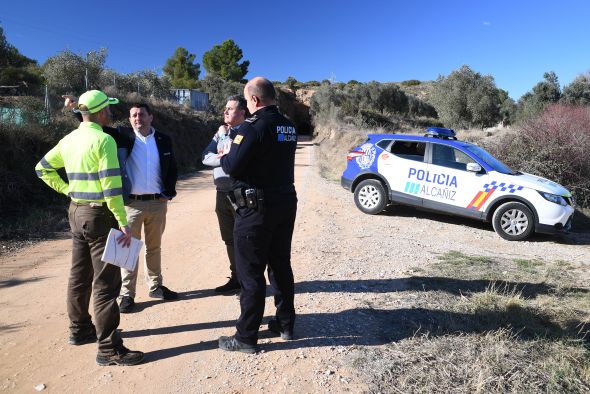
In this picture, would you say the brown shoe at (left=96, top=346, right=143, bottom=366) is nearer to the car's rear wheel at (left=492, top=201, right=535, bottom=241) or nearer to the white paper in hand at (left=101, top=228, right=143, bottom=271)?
the white paper in hand at (left=101, top=228, right=143, bottom=271)

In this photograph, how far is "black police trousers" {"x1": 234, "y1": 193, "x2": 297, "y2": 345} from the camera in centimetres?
314

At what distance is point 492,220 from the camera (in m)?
7.89

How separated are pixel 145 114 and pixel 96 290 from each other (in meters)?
1.76

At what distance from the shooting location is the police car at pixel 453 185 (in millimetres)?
7527

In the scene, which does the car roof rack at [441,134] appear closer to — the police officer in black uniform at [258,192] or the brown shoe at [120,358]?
the police officer in black uniform at [258,192]

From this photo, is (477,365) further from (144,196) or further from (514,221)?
(514,221)

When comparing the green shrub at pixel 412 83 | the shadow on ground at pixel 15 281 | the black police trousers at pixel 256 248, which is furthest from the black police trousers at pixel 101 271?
the green shrub at pixel 412 83

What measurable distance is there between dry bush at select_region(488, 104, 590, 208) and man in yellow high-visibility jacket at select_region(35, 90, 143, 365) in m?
10.8

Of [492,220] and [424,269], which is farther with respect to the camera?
[492,220]

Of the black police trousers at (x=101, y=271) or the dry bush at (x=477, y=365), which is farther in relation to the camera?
the black police trousers at (x=101, y=271)

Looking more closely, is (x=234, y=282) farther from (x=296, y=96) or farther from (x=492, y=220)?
(x=296, y=96)

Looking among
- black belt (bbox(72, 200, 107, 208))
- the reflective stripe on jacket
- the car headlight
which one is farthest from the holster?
the car headlight

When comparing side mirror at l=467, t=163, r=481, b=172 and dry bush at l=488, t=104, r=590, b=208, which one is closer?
side mirror at l=467, t=163, r=481, b=172

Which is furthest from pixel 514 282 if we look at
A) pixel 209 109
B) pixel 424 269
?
pixel 209 109
